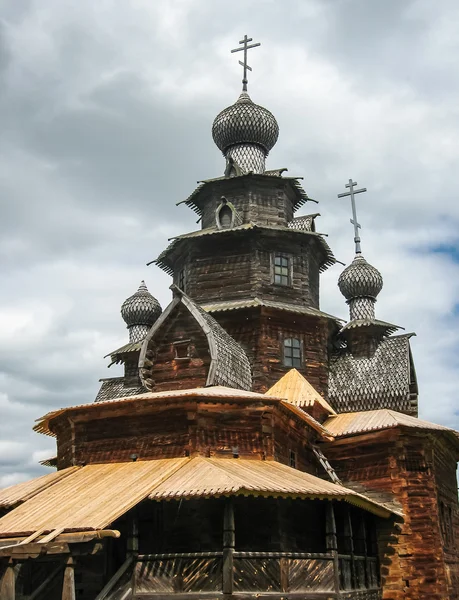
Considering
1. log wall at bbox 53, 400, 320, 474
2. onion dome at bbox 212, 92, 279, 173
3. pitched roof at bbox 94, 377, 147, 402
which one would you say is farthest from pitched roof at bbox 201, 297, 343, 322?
onion dome at bbox 212, 92, 279, 173

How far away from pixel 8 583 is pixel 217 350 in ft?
25.0

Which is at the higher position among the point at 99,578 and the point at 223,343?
the point at 223,343

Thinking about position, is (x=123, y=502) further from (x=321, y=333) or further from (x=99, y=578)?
(x=321, y=333)

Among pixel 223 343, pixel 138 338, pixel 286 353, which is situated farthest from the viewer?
pixel 138 338

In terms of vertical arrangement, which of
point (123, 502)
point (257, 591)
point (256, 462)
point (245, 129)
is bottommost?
point (257, 591)

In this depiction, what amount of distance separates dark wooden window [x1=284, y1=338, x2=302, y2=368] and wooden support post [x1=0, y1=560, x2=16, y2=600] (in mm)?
10122

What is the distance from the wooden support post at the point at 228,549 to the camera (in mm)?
12031

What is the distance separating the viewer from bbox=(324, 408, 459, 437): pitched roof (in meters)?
17.5

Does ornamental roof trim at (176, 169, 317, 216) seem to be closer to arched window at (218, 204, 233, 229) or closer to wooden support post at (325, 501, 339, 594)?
Result: arched window at (218, 204, 233, 229)

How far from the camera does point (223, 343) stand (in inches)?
715

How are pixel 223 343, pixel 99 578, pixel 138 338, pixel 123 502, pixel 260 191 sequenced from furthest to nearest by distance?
1. pixel 138 338
2. pixel 260 191
3. pixel 223 343
4. pixel 99 578
5. pixel 123 502

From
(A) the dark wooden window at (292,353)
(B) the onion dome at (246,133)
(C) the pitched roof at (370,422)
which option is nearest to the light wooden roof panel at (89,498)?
(C) the pitched roof at (370,422)

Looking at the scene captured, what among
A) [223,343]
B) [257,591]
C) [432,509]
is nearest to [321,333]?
[223,343]

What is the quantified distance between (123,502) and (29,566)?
4.02 metres
